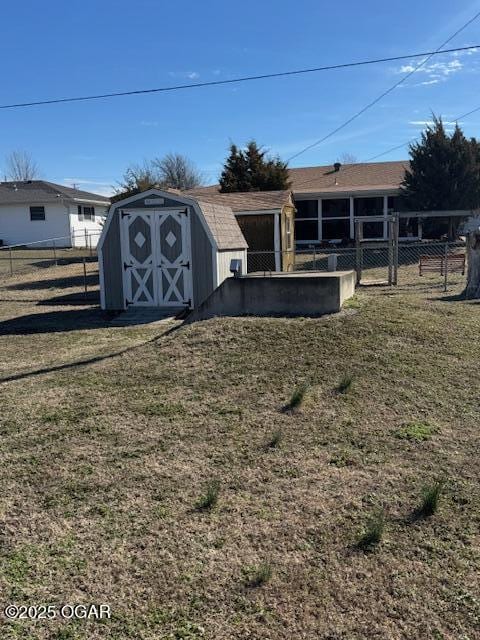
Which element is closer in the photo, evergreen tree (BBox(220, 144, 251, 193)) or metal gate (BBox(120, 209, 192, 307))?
metal gate (BBox(120, 209, 192, 307))

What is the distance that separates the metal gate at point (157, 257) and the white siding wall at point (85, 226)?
23426mm

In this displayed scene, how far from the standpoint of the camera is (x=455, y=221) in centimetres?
2992

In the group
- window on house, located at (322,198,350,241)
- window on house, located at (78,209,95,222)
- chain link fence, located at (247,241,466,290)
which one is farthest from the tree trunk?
window on house, located at (78,209,95,222)

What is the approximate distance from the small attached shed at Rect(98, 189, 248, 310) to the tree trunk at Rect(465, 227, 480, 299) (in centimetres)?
575

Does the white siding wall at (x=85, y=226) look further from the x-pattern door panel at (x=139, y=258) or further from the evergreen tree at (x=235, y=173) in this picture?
the x-pattern door panel at (x=139, y=258)

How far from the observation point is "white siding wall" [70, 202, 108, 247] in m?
38.1

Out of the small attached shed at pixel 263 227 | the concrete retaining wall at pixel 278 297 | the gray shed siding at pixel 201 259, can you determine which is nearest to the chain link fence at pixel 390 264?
the small attached shed at pixel 263 227

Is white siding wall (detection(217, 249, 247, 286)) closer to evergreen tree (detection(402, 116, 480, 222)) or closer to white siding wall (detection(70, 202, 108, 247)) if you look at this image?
evergreen tree (detection(402, 116, 480, 222))

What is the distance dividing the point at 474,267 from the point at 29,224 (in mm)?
32803

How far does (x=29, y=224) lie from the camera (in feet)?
126

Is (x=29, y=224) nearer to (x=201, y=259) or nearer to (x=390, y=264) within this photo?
(x=201, y=259)

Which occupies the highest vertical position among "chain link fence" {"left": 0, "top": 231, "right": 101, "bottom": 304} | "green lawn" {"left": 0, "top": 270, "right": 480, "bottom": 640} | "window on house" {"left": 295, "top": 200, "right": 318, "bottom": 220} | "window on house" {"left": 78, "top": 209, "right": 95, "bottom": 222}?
"window on house" {"left": 78, "top": 209, "right": 95, "bottom": 222}

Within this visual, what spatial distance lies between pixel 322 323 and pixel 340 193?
25421mm

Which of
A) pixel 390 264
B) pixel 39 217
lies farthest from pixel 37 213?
pixel 390 264
